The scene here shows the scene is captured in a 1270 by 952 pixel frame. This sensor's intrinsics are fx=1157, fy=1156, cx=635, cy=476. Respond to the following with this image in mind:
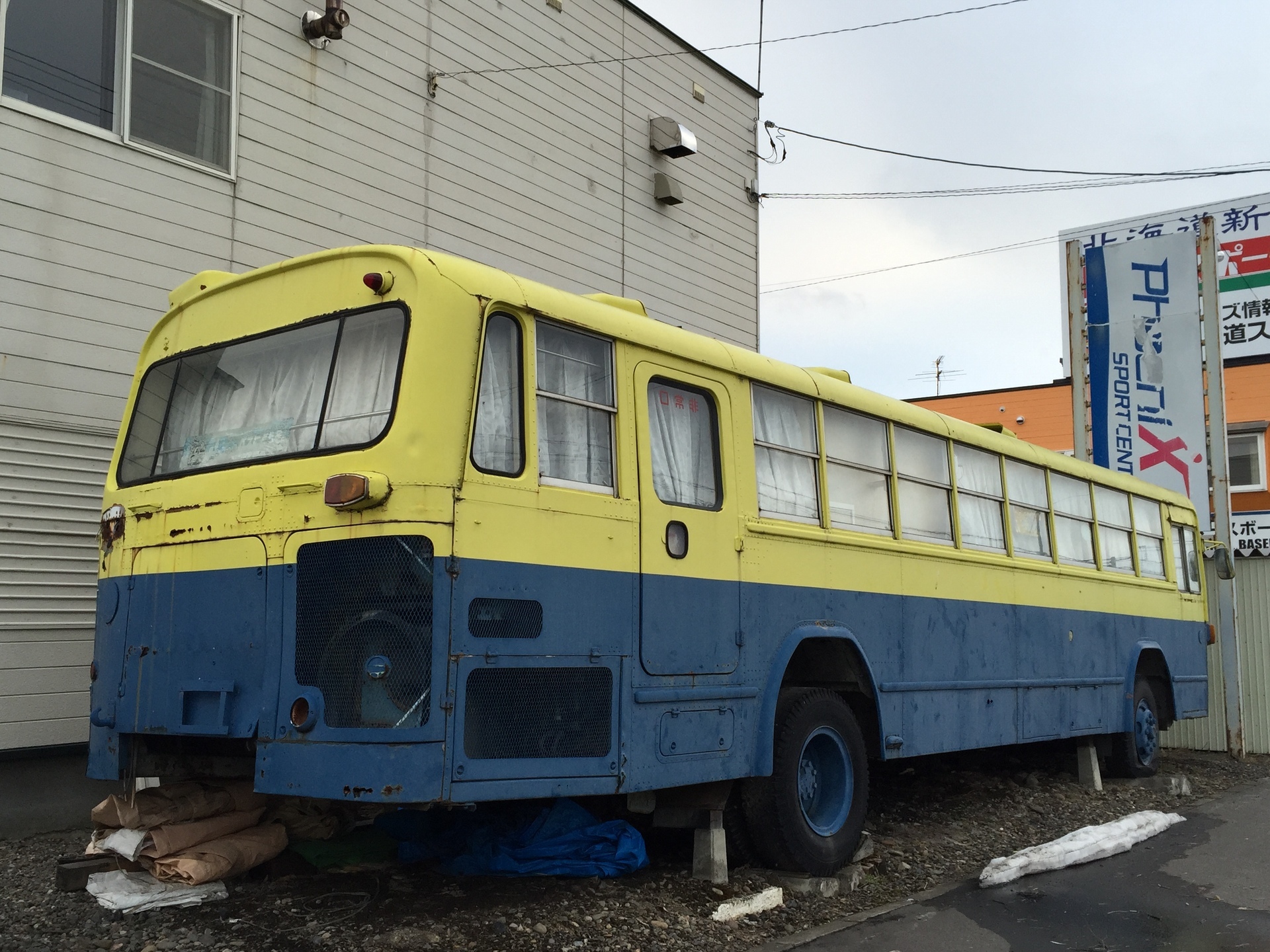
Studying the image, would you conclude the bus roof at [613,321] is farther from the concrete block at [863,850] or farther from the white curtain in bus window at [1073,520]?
the concrete block at [863,850]

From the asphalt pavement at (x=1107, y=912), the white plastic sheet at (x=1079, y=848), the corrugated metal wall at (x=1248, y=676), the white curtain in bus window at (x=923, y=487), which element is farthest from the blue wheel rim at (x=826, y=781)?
the corrugated metal wall at (x=1248, y=676)

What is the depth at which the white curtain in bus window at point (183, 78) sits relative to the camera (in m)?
8.14

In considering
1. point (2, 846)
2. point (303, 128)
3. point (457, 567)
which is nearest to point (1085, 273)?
point (303, 128)

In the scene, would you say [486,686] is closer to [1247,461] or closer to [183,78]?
[183,78]

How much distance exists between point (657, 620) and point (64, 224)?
4.89 m

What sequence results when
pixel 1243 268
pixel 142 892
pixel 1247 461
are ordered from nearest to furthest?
pixel 142 892 → pixel 1247 461 → pixel 1243 268

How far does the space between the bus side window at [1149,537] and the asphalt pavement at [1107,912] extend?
12.7 feet

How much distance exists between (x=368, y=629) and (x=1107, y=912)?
4228 millimetres

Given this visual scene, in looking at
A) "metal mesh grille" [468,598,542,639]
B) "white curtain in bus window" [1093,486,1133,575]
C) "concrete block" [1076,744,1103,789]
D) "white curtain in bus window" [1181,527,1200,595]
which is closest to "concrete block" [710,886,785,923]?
"metal mesh grille" [468,598,542,639]

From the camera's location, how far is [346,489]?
15.3 ft

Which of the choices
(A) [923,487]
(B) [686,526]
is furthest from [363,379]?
(A) [923,487]

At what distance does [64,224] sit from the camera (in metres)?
7.52

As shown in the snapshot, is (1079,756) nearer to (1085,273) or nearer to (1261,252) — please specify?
(1085,273)

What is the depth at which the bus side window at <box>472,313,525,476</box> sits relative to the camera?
4.93 m
